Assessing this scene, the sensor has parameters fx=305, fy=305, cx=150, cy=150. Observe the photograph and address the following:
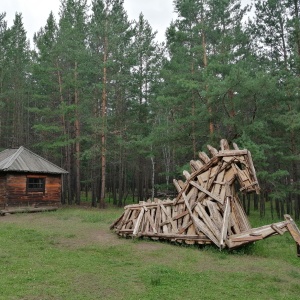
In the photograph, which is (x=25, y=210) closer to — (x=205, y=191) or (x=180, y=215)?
(x=180, y=215)

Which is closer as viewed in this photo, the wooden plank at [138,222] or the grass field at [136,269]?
the grass field at [136,269]

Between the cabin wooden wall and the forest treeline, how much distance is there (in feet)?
9.25

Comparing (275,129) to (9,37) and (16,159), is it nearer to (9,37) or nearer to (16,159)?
(16,159)

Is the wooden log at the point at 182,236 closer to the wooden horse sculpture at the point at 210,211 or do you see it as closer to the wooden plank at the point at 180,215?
the wooden horse sculpture at the point at 210,211

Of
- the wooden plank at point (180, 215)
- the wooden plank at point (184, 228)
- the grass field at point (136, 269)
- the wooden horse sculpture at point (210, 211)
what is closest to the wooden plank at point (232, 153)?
the wooden horse sculpture at point (210, 211)

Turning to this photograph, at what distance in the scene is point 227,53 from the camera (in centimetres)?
1942

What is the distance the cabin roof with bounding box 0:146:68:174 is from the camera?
902 inches

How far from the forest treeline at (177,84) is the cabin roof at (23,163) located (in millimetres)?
2081

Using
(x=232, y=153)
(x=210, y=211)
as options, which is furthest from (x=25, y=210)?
(x=232, y=153)

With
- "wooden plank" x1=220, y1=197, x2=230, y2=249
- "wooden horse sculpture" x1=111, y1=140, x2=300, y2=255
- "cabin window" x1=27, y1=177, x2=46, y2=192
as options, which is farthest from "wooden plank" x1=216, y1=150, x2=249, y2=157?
"cabin window" x1=27, y1=177, x2=46, y2=192

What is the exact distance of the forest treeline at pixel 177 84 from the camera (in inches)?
733

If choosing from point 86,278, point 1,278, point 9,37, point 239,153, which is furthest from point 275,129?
point 9,37

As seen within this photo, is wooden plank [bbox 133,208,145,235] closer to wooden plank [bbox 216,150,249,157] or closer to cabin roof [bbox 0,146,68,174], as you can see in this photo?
wooden plank [bbox 216,150,249,157]

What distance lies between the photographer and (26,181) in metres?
23.7
